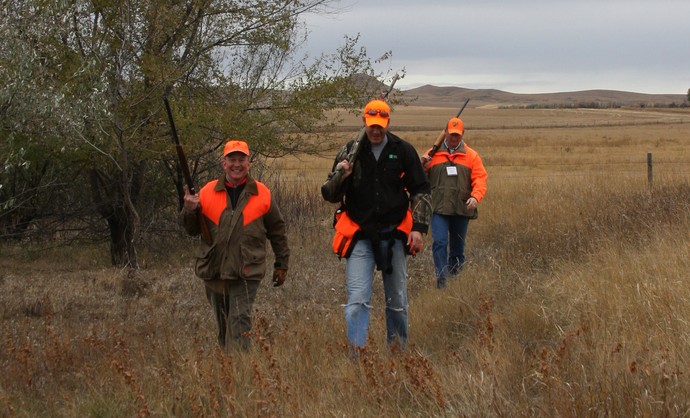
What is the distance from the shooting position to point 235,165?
6.17 meters

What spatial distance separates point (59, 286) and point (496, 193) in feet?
33.2

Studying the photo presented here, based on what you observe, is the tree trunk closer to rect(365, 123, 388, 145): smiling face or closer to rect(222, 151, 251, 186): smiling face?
rect(222, 151, 251, 186): smiling face

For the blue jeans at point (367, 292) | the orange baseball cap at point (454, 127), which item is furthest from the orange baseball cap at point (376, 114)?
the orange baseball cap at point (454, 127)

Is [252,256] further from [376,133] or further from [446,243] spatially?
[446,243]

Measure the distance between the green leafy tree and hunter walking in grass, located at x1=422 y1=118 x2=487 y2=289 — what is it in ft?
12.7

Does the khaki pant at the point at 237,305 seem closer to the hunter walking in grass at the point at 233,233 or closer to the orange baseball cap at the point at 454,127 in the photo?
the hunter walking in grass at the point at 233,233

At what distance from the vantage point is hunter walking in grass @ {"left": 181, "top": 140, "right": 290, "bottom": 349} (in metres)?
6.17

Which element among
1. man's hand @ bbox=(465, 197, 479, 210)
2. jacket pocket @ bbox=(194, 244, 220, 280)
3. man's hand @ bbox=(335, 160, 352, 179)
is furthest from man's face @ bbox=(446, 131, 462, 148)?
jacket pocket @ bbox=(194, 244, 220, 280)

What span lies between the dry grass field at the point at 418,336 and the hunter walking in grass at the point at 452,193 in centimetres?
39

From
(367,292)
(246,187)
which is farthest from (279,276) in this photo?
(367,292)

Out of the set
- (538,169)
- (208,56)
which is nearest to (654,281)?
(208,56)

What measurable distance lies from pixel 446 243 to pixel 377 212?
3269 mm

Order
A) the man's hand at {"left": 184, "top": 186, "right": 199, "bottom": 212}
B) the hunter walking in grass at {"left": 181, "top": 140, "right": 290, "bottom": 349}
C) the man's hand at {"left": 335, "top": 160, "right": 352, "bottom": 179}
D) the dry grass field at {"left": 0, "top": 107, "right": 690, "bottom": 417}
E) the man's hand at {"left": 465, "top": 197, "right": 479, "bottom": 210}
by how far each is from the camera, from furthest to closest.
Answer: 1. the man's hand at {"left": 465, "top": 197, "right": 479, "bottom": 210}
2. the hunter walking in grass at {"left": 181, "top": 140, "right": 290, "bottom": 349}
3. the man's hand at {"left": 184, "top": 186, "right": 199, "bottom": 212}
4. the man's hand at {"left": 335, "top": 160, "right": 352, "bottom": 179}
5. the dry grass field at {"left": 0, "top": 107, "right": 690, "bottom": 417}

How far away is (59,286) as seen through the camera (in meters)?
11.1
